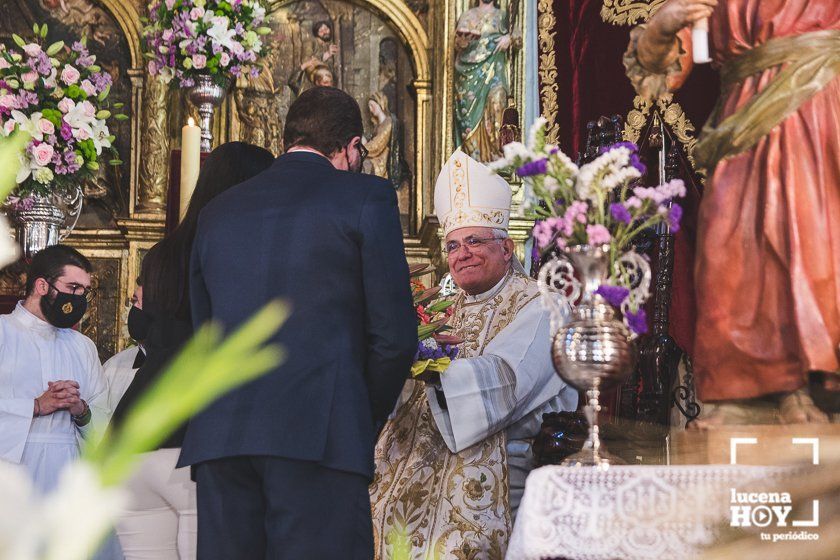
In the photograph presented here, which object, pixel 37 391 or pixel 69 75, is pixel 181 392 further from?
pixel 69 75

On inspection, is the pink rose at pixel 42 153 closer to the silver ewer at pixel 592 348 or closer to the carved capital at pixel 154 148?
the carved capital at pixel 154 148

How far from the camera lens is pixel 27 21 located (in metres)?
7.38

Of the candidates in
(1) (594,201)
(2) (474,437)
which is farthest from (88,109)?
(1) (594,201)

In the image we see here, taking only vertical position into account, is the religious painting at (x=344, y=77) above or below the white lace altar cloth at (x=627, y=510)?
above

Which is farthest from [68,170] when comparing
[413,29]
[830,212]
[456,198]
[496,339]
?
[830,212]

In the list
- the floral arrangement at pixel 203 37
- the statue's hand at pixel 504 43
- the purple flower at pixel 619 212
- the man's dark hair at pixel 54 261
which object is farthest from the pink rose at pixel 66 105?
the purple flower at pixel 619 212

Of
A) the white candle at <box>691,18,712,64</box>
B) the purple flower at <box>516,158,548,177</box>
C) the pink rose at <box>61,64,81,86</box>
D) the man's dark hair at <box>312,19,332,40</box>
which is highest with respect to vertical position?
the man's dark hair at <box>312,19,332,40</box>

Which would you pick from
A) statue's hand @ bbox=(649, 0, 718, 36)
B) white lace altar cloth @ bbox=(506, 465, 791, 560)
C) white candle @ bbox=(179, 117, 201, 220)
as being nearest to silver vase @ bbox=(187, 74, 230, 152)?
white candle @ bbox=(179, 117, 201, 220)

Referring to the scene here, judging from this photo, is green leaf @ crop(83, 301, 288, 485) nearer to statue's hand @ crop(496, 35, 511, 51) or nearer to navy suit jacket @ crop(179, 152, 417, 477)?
navy suit jacket @ crop(179, 152, 417, 477)

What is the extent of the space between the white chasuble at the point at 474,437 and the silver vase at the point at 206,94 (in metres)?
2.45

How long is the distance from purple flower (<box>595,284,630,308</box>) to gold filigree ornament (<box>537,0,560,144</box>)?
2.85 m

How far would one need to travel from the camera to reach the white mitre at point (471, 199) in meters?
4.29

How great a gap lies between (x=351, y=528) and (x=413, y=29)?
552 cm

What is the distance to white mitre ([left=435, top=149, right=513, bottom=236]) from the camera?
429 centimetres
